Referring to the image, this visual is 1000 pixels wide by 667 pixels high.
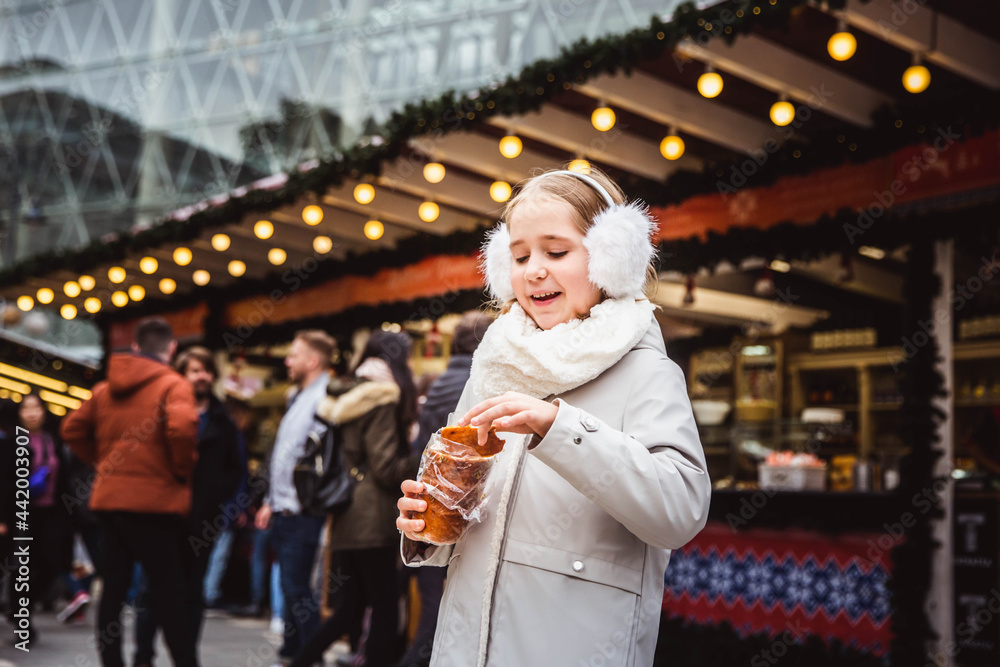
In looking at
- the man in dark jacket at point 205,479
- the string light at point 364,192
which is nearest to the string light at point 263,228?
the string light at point 364,192

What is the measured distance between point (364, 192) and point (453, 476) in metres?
6.92

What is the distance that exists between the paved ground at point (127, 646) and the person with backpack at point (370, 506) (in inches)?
80.6

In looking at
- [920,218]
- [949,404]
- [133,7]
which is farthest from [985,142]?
[133,7]

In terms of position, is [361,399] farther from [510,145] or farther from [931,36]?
[931,36]

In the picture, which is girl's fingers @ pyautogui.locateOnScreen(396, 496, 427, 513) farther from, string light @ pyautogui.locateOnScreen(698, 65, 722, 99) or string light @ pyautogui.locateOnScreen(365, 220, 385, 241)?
string light @ pyautogui.locateOnScreen(365, 220, 385, 241)

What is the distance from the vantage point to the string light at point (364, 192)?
8.52 m

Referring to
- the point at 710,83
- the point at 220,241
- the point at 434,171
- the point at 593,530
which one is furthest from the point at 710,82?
the point at 220,241

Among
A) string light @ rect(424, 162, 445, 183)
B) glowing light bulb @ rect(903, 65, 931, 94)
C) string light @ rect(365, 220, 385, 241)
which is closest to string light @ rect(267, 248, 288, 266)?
string light @ rect(365, 220, 385, 241)

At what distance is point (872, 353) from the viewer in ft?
35.1

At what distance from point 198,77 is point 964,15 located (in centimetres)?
2528

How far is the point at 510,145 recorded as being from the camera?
7398 millimetres

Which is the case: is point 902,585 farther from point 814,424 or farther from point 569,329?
point 569,329

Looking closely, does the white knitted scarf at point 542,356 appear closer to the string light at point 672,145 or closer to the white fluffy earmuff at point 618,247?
the white fluffy earmuff at point 618,247

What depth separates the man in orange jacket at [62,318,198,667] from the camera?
16.3ft
